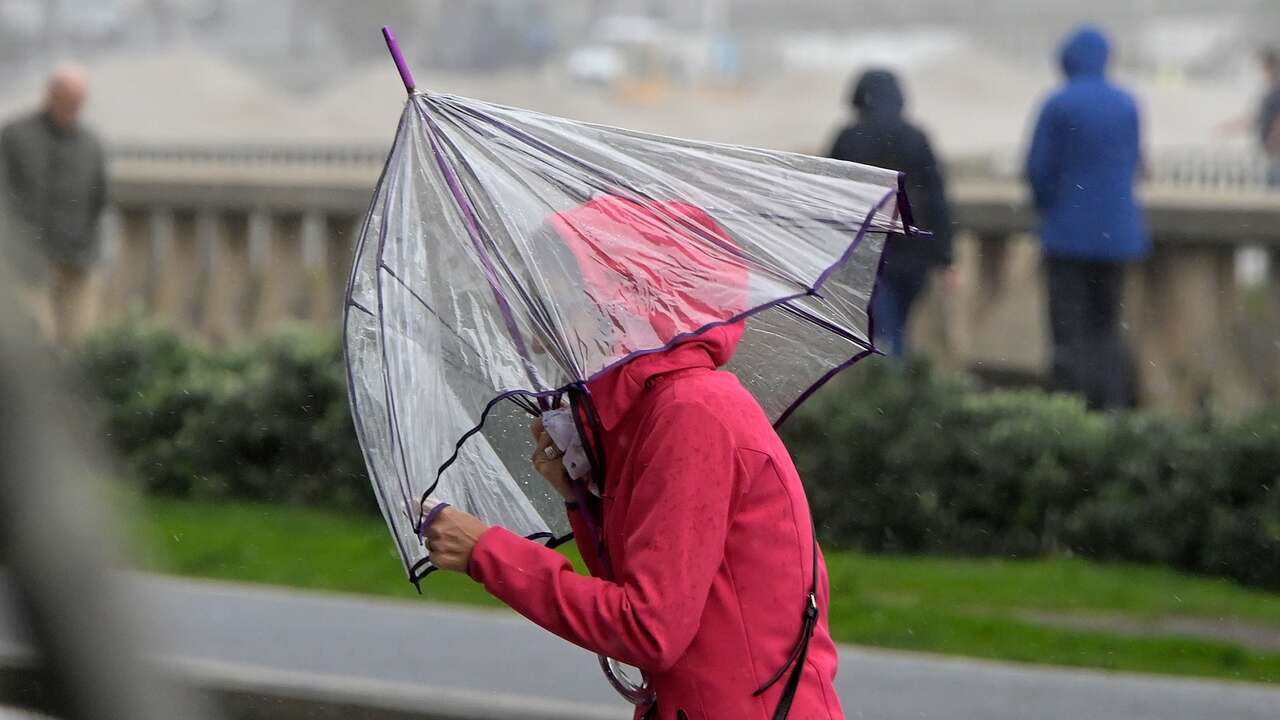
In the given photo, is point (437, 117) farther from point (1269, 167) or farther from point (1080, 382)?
point (1269, 167)

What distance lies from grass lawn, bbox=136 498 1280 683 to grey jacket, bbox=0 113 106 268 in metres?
2.66

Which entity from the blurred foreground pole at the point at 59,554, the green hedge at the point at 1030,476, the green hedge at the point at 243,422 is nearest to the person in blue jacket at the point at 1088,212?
the green hedge at the point at 1030,476

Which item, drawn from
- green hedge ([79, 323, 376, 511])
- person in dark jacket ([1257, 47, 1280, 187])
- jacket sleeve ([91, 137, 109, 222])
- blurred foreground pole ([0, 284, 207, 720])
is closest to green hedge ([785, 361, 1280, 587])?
green hedge ([79, 323, 376, 511])

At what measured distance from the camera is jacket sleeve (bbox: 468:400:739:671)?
2988 millimetres

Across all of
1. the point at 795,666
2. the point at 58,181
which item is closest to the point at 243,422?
the point at 58,181

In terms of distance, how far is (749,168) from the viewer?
132 inches

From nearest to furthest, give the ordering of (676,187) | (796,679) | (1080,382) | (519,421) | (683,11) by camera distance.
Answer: (796,679) < (676,187) < (519,421) < (1080,382) < (683,11)

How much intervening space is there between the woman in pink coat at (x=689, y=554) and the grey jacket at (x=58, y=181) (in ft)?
26.3

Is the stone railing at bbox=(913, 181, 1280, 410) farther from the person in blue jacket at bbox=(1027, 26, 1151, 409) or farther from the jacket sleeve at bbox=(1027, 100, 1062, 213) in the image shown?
the jacket sleeve at bbox=(1027, 100, 1062, 213)

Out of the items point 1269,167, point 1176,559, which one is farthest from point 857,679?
point 1269,167

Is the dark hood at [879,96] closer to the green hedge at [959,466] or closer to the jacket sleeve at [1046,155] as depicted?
the jacket sleeve at [1046,155]

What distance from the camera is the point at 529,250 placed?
130 inches

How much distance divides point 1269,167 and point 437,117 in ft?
35.2

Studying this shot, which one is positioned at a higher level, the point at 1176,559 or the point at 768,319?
the point at 768,319
